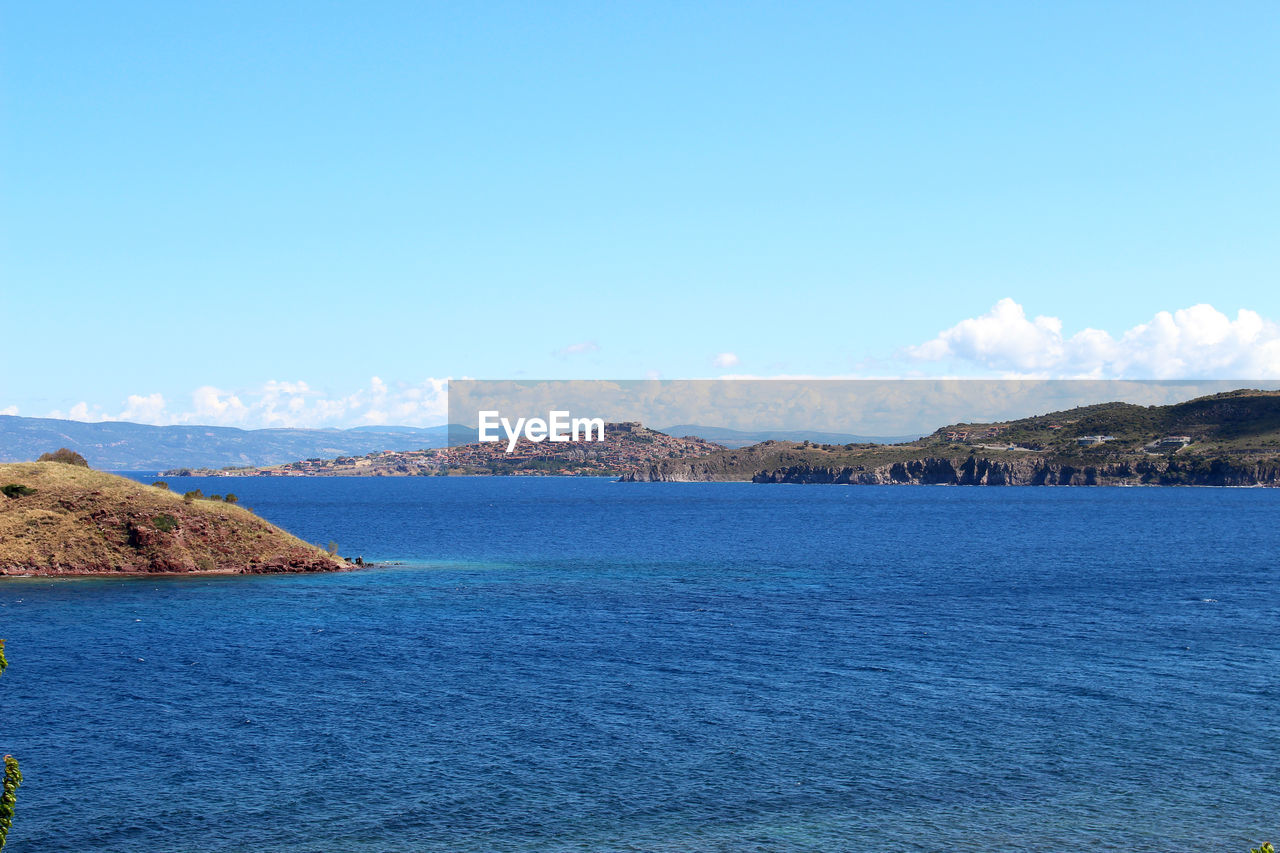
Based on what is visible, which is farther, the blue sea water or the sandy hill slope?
the sandy hill slope

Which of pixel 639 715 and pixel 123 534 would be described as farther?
pixel 123 534

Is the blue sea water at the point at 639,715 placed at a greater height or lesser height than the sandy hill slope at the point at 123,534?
lesser

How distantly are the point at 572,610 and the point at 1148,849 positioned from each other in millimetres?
45750

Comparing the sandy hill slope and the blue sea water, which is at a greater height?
the sandy hill slope

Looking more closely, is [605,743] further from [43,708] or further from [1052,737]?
[43,708]

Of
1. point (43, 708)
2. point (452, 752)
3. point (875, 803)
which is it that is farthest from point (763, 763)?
point (43, 708)

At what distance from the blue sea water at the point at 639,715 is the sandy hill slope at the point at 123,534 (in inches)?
199

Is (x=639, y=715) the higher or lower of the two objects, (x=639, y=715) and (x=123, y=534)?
the lower

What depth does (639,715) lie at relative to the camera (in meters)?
42.3

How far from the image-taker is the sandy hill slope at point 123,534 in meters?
88.8

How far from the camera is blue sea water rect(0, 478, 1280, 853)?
101ft

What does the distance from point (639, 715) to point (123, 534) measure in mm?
66371

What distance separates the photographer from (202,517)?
95188mm

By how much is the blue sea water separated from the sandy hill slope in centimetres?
506
